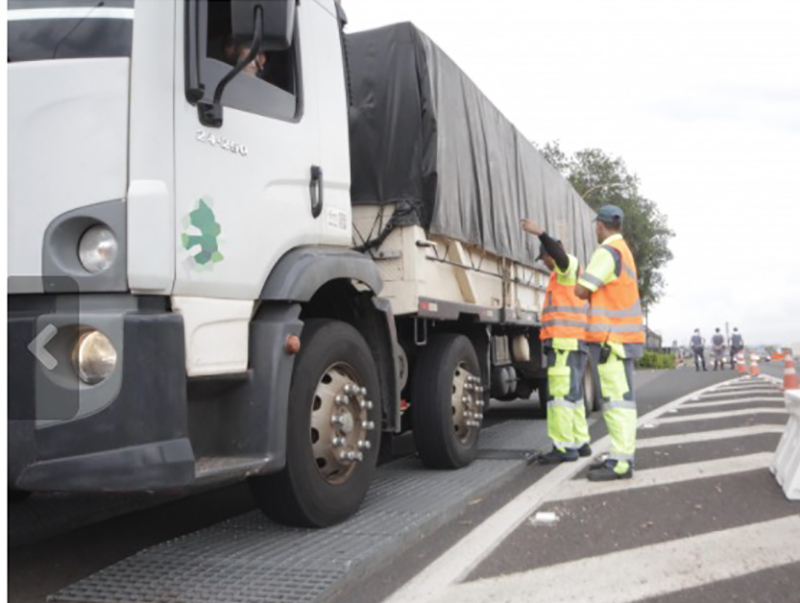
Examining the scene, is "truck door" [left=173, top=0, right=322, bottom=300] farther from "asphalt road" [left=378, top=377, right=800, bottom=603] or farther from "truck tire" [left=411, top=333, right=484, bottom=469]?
"truck tire" [left=411, top=333, right=484, bottom=469]

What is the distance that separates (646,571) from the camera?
365 cm

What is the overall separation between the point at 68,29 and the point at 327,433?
87.2 inches

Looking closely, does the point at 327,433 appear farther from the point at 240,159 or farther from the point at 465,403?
the point at 465,403

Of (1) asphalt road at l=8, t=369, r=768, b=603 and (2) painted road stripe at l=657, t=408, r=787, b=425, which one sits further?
(2) painted road stripe at l=657, t=408, r=787, b=425

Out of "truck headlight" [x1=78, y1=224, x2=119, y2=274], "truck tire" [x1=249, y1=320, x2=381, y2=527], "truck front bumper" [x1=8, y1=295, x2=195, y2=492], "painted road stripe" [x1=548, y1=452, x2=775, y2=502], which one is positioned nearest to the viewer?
"truck front bumper" [x1=8, y1=295, x2=195, y2=492]

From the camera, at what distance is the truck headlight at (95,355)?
3.05 m

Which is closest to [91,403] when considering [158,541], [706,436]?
[158,541]

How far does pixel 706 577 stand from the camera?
3.54 meters

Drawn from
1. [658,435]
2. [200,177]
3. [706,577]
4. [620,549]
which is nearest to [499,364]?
[658,435]

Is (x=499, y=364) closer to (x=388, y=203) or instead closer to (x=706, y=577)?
(x=388, y=203)

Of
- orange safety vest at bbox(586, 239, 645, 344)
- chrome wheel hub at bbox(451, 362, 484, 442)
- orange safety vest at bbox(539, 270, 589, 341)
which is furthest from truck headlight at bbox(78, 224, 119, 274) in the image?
orange safety vest at bbox(539, 270, 589, 341)

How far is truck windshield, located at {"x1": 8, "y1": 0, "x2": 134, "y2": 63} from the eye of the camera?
3.23 metres

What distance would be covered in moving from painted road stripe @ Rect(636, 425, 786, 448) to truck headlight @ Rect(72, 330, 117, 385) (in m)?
5.36

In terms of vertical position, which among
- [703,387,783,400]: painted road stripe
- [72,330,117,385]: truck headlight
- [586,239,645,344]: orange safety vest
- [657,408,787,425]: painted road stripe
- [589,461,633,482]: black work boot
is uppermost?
[586,239,645,344]: orange safety vest
